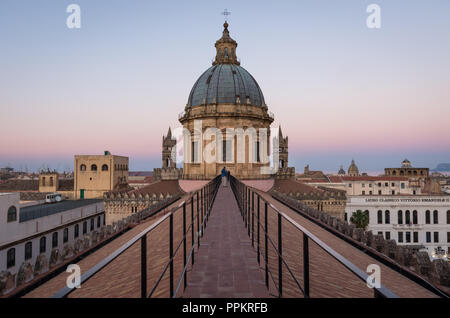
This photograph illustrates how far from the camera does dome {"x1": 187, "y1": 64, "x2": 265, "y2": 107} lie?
3638 cm

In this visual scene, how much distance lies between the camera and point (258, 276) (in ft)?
15.3

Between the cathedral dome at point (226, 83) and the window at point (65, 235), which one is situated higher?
the cathedral dome at point (226, 83)

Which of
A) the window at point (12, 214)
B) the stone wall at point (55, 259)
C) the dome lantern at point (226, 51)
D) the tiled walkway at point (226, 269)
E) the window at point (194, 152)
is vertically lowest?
the window at point (12, 214)

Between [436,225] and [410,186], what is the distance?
98.0ft

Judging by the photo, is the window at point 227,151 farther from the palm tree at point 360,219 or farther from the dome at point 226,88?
the palm tree at point 360,219

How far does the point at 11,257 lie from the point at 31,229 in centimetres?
319

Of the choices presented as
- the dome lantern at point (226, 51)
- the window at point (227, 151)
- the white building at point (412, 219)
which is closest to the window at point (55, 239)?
the window at point (227, 151)

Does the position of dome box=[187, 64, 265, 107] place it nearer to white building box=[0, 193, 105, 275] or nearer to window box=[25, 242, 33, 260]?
white building box=[0, 193, 105, 275]

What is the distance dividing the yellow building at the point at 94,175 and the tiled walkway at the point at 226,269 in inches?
2020

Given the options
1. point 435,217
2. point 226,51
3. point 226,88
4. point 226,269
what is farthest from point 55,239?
point 435,217

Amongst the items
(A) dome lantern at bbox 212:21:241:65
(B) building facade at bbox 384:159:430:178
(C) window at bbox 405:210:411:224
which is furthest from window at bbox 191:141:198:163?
(B) building facade at bbox 384:159:430:178

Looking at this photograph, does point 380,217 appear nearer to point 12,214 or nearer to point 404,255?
point 404,255

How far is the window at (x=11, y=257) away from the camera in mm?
22959

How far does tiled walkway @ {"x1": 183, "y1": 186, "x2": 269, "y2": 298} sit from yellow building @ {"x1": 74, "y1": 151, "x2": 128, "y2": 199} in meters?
51.3
